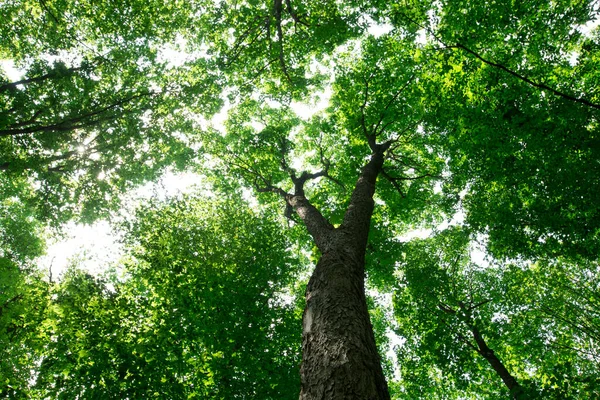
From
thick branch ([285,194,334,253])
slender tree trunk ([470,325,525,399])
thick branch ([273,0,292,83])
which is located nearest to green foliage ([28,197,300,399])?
thick branch ([285,194,334,253])

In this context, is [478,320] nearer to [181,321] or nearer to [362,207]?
[362,207]

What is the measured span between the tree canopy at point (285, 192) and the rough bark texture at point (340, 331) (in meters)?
0.07

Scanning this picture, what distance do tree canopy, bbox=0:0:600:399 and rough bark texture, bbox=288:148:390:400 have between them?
0.07 m

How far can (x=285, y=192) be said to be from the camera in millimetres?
11664

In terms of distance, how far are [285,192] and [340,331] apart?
844cm

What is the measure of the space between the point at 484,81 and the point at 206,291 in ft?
36.1

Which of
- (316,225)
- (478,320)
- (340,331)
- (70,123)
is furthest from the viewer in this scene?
(478,320)

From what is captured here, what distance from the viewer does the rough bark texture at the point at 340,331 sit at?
2.83m

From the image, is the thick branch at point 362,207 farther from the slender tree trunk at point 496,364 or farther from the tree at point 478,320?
the slender tree trunk at point 496,364

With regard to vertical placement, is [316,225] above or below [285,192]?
below

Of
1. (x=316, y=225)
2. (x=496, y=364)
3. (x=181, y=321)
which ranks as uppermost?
(x=316, y=225)

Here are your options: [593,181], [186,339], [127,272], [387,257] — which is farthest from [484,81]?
[127,272]

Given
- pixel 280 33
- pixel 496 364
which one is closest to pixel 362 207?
pixel 280 33

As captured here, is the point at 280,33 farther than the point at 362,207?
Yes
